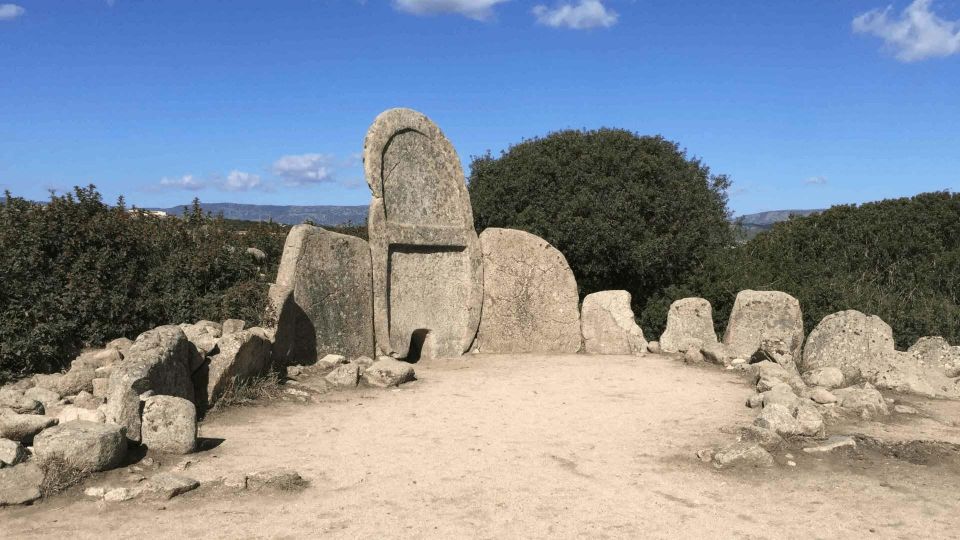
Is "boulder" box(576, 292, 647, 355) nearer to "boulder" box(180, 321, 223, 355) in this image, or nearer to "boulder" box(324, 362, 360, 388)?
"boulder" box(324, 362, 360, 388)

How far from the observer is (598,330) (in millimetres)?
12125

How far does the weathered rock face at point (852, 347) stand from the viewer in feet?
32.8

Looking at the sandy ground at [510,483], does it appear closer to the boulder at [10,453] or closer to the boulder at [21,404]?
the boulder at [10,453]

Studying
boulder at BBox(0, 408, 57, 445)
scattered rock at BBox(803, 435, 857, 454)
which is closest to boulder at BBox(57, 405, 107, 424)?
boulder at BBox(0, 408, 57, 445)

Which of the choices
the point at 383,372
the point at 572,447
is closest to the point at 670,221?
the point at 383,372

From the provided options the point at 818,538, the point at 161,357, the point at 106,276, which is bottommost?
the point at 818,538

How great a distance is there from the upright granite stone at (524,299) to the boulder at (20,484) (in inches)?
284

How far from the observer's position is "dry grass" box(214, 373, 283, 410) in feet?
26.4

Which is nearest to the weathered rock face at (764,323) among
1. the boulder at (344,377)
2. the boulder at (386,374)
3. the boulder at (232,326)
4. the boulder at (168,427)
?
the boulder at (386,374)

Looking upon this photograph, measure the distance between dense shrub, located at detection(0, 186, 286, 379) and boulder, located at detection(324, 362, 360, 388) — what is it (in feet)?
4.28

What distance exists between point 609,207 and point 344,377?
6729 mm

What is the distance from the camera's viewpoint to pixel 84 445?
569 cm

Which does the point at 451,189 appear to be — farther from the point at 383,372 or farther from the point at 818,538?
the point at 818,538

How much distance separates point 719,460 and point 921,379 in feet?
15.3
